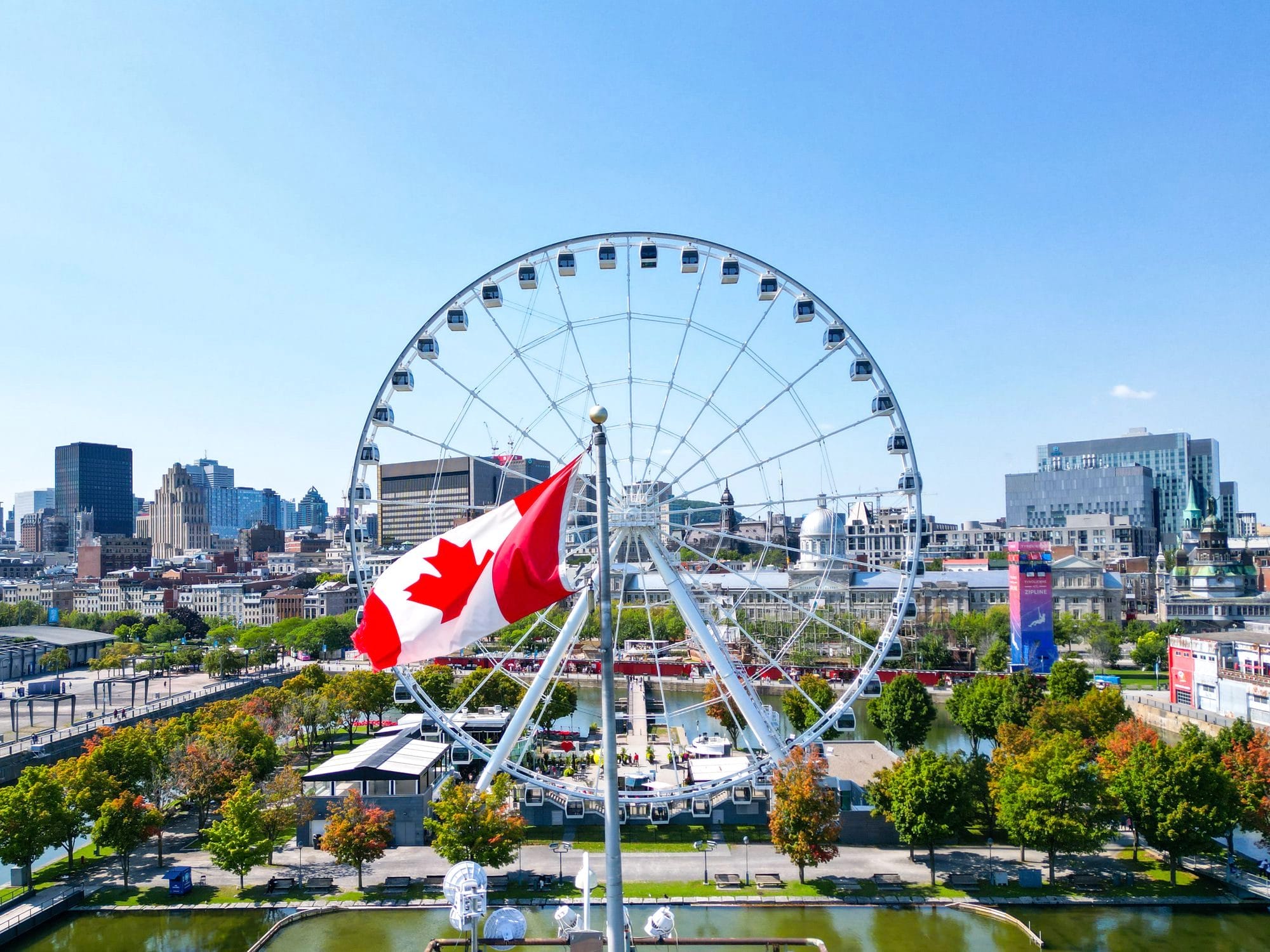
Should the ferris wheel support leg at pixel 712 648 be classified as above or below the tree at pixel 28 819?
above

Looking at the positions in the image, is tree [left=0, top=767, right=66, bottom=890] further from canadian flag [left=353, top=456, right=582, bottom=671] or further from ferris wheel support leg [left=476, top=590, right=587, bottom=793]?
canadian flag [left=353, top=456, right=582, bottom=671]

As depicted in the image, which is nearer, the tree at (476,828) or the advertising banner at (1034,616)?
the tree at (476,828)

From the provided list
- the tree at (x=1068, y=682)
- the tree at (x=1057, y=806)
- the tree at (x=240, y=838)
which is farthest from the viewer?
the tree at (x=1068, y=682)

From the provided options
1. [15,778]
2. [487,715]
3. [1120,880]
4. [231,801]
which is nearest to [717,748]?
[487,715]

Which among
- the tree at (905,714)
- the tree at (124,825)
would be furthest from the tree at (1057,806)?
the tree at (124,825)

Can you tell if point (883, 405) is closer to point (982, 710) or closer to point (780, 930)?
point (780, 930)

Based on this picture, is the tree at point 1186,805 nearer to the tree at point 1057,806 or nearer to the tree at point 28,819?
the tree at point 1057,806
